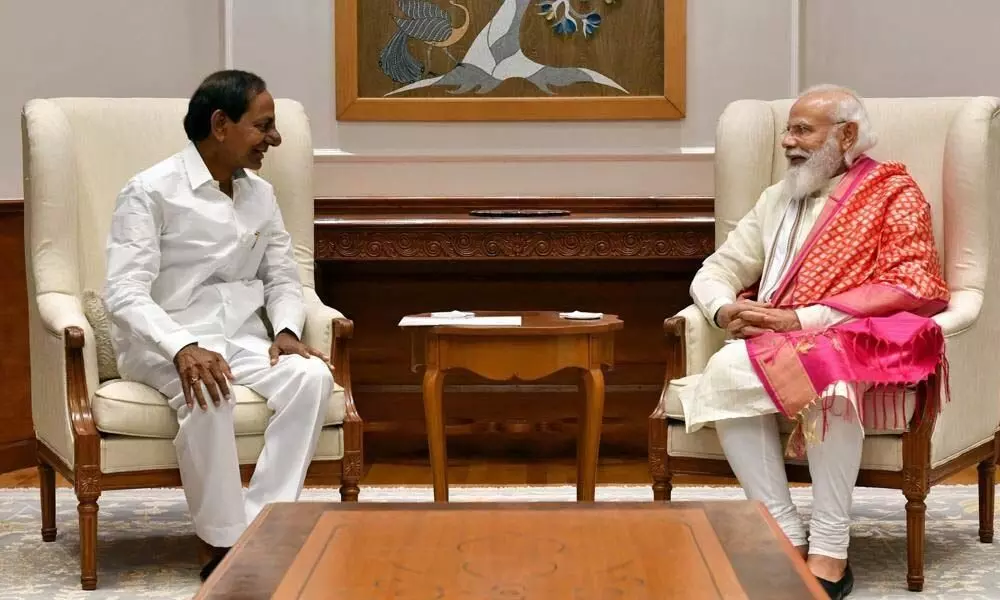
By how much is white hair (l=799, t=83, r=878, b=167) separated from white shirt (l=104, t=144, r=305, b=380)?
1.66 meters

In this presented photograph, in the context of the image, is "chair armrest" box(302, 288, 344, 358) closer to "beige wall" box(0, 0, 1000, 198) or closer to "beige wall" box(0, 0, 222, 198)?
"beige wall" box(0, 0, 1000, 198)

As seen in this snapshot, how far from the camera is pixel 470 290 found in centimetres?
559

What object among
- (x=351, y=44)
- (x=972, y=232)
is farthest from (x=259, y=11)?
(x=972, y=232)

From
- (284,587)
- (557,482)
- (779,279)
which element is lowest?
(557,482)

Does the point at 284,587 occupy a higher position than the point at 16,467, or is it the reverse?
the point at 284,587

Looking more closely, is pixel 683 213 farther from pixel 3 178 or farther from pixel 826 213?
pixel 3 178

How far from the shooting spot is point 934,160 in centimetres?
416

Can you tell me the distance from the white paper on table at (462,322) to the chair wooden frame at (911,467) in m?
0.46

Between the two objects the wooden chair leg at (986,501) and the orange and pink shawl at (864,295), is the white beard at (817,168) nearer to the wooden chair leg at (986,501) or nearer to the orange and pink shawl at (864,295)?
the orange and pink shawl at (864,295)

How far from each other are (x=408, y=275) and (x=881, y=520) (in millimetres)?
2117

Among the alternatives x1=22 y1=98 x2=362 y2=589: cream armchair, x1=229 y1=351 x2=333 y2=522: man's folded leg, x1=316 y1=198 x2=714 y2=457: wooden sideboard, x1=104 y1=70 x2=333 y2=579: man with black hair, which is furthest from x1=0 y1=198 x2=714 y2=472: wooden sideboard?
x1=229 y1=351 x2=333 y2=522: man's folded leg

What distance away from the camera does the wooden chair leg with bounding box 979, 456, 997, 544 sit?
4102mm

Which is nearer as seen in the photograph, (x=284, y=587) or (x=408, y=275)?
(x=284, y=587)

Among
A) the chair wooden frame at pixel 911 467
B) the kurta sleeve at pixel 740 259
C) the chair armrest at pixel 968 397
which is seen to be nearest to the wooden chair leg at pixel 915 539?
the chair wooden frame at pixel 911 467
